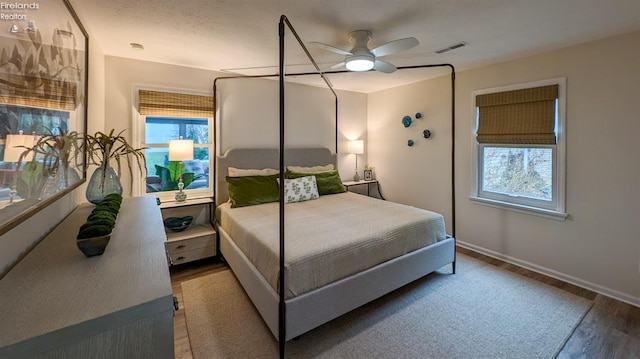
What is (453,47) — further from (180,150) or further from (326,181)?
(180,150)

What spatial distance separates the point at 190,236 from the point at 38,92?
2.25m

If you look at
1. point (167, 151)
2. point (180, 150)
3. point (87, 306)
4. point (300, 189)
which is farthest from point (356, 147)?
point (87, 306)

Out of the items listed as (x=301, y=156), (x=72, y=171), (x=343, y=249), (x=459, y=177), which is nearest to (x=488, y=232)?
(x=459, y=177)

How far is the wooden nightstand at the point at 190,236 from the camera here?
3.10 m

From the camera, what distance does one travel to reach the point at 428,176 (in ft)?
14.1

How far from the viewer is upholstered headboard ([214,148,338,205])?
3.71 meters

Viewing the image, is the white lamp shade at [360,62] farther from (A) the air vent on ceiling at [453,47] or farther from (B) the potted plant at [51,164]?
(B) the potted plant at [51,164]

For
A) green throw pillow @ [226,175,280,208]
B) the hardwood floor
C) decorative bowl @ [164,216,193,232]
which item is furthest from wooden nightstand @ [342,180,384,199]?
the hardwood floor

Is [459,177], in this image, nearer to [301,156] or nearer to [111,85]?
[301,156]

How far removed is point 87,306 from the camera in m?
0.80

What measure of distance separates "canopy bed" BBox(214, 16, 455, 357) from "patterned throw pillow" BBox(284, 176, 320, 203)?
0.05ft

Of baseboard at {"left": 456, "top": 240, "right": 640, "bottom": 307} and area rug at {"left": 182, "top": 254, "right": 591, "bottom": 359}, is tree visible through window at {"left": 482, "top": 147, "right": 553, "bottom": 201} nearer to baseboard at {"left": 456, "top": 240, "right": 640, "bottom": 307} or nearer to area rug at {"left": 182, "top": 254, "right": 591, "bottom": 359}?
baseboard at {"left": 456, "top": 240, "right": 640, "bottom": 307}

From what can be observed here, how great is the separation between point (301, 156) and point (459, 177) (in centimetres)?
233

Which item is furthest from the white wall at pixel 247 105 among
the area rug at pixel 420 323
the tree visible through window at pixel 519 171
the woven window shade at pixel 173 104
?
the tree visible through window at pixel 519 171
